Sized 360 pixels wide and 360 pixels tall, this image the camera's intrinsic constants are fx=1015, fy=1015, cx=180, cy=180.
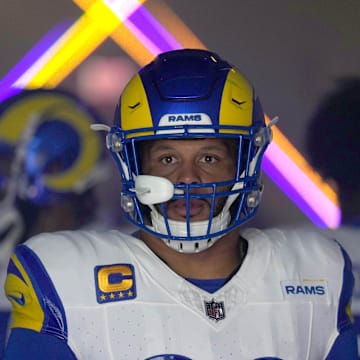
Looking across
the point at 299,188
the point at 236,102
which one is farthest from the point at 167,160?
the point at 299,188

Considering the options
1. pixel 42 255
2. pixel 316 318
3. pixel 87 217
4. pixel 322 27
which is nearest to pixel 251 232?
pixel 316 318

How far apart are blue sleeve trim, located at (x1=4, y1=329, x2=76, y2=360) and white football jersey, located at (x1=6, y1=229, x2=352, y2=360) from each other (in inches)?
0.5

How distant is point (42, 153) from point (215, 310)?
931 mm

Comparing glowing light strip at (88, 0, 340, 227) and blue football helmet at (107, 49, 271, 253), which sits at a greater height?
blue football helmet at (107, 49, 271, 253)

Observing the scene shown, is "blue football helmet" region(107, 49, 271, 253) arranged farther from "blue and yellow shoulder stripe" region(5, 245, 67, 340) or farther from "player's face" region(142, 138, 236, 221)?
"blue and yellow shoulder stripe" region(5, 245, 67, 340)

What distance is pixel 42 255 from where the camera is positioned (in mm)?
1900

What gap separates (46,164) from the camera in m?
2.68

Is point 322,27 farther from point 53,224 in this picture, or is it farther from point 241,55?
point 53,224

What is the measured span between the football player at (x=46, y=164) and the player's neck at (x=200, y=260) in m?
0.70

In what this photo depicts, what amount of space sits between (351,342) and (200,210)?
16.3 inches

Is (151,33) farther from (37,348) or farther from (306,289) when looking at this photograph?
(37,348)

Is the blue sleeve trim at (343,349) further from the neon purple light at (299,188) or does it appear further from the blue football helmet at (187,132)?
the neon purple light at (299,188)

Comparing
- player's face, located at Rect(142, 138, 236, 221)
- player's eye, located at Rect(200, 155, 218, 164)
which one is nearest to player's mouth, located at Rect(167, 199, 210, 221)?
player's face, located at Rect(142, 138, 236, 221)

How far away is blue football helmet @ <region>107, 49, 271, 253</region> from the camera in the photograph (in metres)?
1.88
